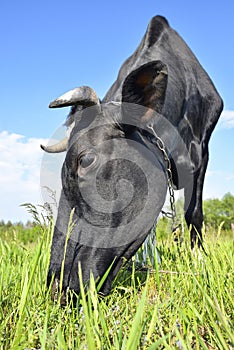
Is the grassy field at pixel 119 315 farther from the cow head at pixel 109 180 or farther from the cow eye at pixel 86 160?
the cow eye at pixel 86 160

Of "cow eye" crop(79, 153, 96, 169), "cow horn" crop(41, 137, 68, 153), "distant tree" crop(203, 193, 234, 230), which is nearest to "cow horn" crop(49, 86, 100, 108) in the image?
"cow eye" crop(79, 153, 96, 169)

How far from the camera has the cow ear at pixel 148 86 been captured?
286 centimetres

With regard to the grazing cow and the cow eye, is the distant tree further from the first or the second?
the cow eye

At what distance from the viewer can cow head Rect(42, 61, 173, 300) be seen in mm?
2750

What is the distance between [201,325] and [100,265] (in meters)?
1.17

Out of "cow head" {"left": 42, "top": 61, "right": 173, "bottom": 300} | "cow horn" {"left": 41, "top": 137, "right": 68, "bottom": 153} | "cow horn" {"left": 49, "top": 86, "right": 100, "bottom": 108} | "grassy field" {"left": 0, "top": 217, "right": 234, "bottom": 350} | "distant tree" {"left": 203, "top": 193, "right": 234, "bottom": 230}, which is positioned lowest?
"grassy field" {"left": 0, "top": 217, "right": 234, "bottom": 350}

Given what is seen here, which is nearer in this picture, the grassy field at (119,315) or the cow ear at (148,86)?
the grassy field at (119,315)

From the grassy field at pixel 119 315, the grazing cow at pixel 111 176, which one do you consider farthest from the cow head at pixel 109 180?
the grassy field at pixel 119 315

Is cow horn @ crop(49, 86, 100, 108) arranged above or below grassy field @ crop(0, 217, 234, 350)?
above

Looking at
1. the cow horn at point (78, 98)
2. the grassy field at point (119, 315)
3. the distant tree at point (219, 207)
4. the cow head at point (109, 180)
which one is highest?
the distant tree at point (219, 207)

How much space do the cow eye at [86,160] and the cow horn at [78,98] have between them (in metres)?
0.40

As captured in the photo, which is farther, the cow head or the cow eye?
the cow eye

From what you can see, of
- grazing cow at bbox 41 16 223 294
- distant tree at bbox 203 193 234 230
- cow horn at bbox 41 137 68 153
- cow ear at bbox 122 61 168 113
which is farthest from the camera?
distant tree at bbox 203 193 234 230

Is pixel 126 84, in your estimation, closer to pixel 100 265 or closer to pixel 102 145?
pixel 102 145
